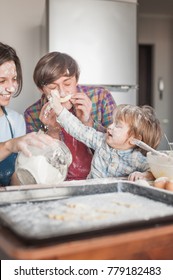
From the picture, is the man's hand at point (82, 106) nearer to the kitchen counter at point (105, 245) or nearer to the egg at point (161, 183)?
the egg at point (161, 183)

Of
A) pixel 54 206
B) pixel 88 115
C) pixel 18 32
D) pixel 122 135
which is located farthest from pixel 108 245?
pixel 18 32

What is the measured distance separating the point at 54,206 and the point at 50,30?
5.36ft

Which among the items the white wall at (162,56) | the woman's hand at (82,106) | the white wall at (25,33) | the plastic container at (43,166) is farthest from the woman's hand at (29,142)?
the white wall at (162,56)

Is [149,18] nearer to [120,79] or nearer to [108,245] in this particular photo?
[120,79]

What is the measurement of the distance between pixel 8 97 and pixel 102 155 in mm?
454

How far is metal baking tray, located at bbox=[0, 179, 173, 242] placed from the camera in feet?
2.07

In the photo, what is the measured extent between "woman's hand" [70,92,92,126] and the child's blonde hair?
0.64ft

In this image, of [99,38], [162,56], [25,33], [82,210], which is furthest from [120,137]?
[162,56]

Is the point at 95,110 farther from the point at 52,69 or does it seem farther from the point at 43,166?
the point at 43,166

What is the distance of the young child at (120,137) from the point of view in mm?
1386

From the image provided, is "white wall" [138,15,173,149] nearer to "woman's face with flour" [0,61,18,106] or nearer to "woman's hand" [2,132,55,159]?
"woman's face with flour" [0,61,18,106]

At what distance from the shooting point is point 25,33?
2457 millimetres

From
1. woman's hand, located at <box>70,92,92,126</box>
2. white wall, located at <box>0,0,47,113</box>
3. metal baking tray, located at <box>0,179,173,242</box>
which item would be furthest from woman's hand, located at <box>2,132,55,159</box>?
white wall, located at <box>0,0,47,113</box>
